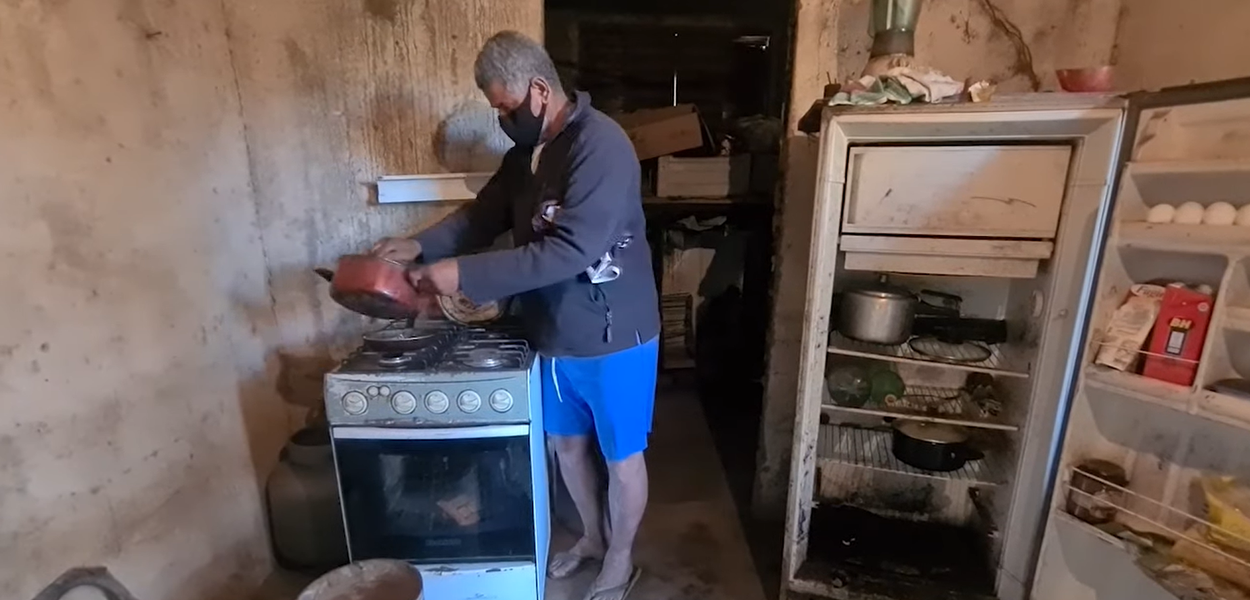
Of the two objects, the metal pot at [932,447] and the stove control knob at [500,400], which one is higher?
the stove control knob at [500,400]

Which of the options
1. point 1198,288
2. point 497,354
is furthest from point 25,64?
point 1198,288

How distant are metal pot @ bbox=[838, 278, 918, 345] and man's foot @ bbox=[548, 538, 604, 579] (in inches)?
40.2

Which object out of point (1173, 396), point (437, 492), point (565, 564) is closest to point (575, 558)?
point (565, 564)

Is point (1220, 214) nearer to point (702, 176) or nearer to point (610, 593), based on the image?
point (610, 593)

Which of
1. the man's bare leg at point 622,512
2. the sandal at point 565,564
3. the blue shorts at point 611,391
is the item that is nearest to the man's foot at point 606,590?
the man's bare leg at point 622,512

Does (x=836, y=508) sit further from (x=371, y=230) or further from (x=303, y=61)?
(x=303, y=61)

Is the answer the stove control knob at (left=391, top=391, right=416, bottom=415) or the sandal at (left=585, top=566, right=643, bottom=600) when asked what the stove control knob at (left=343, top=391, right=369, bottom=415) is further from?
the sandal at (left=585, top=566, right=643, bottom=600)

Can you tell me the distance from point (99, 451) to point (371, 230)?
882 millimetres

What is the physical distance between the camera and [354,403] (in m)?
1.50

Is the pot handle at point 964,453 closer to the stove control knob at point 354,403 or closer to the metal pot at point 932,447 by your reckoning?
the metal pot at point 932,447

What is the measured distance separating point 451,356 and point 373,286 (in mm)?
303

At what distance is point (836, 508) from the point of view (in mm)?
2020

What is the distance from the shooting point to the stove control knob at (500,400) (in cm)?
149

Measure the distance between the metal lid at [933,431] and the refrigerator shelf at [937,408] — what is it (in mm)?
56
